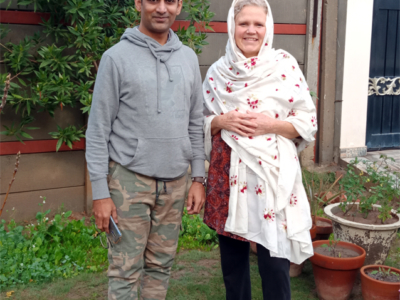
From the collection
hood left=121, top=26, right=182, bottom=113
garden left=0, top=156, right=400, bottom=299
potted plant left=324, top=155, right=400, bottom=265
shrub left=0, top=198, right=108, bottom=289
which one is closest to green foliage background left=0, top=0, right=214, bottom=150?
shrub left=0, top=198, right=108, bottom=289

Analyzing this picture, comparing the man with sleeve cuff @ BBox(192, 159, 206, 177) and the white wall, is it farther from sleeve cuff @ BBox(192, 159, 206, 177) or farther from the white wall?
the white wall

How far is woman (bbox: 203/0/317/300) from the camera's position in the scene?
90.0 inches

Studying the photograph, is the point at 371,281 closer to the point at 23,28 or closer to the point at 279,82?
the point at 279,82

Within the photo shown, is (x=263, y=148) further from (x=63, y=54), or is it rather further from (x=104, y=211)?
(x=63, y=54)

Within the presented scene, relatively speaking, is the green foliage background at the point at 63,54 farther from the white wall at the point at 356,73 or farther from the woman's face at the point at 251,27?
the white wall at the point at 356,73

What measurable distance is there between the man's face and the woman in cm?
39

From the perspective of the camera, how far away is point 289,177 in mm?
2281

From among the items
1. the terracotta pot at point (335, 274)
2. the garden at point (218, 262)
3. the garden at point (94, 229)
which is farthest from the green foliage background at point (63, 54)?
the terracotta pot at point (335, 274)

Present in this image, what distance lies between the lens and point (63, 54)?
425cm

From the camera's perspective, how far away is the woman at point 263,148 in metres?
2.29

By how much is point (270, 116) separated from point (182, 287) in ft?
5.29

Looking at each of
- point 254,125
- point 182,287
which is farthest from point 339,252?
point 254,125

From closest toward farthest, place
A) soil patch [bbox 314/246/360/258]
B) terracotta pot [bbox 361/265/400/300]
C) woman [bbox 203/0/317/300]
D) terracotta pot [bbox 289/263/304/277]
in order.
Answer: woman [bbox 203/0/317/300]
terracotta pot [bbox 361/265/400/300]
soil patch [bbox 314/246/360/258]
terracotta pot [bbox 289/263/304/277]

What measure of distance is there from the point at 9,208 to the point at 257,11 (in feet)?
10.3
